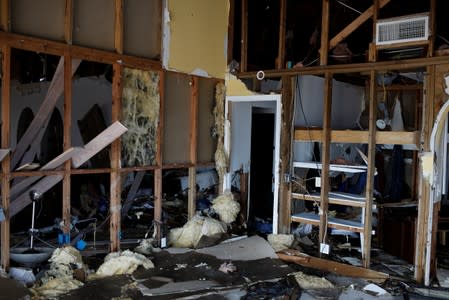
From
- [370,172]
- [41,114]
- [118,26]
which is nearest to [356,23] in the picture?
[370,172]

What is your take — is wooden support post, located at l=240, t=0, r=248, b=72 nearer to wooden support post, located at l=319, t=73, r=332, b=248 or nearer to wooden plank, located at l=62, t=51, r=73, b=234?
wooden support post, located at l=319, t=73, r=332, b=248

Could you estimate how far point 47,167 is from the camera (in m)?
4.83

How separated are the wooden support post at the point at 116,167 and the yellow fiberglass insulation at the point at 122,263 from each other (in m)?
0.29

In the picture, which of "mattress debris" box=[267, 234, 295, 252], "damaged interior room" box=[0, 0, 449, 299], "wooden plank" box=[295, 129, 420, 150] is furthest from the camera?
"mattress debris" box=[267, 234, 295, 252]

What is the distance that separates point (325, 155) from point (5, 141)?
3.84 meters

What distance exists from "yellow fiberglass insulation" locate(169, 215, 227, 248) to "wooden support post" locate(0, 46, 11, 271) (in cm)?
227

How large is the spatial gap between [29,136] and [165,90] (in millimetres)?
1895

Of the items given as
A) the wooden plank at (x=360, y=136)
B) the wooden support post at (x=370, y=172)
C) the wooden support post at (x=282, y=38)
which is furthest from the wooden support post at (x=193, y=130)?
the wooden support post at (x=370, y=172)

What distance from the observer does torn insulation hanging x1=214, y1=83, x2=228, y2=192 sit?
267 inches

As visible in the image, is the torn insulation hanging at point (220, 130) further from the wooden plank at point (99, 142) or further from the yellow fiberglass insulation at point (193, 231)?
the wooden plank at point (99, 142)

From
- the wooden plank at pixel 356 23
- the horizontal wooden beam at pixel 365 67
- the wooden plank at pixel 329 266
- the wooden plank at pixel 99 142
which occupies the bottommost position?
the wooden plank at pixel 329 266

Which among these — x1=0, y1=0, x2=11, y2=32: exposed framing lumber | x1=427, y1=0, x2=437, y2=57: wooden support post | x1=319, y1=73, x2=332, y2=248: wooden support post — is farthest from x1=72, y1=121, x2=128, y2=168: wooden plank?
x1=427, y1=0, x2=437, y2=57: wooden support post

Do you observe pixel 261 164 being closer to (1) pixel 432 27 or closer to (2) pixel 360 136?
(2) pixel 360 136

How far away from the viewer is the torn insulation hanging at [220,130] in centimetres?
678
